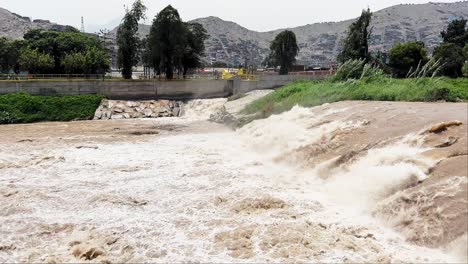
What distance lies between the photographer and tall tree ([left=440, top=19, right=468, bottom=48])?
213 ft

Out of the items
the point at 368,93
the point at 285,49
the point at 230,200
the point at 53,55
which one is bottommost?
the point at 230,200

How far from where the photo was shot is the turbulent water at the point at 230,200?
25.3 feet

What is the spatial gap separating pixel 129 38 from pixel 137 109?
957 centimetres

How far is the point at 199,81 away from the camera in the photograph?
36.3 metres

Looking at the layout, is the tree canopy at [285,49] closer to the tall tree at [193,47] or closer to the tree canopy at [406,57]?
the tree canopy at [406,57]

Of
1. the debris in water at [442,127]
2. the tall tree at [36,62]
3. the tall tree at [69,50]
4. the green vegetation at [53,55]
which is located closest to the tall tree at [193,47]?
the tall tree at [69,50]

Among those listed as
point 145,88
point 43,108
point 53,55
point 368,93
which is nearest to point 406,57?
point 145,88

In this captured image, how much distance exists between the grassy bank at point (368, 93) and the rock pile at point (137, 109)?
8.10 meters

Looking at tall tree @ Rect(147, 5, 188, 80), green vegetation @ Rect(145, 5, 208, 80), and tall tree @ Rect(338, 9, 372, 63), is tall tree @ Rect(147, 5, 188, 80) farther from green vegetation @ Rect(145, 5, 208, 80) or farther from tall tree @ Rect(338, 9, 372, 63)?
tall tree @ Rect(338, 9, 372, 63)

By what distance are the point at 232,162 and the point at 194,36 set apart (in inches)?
1153

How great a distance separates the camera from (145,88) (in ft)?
116

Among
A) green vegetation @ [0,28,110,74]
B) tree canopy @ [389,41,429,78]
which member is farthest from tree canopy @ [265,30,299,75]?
green vegetation @ [0,28,110,74]

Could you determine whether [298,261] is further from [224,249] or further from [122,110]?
[122,110]

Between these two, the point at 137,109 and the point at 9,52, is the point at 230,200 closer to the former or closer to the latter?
the point at 137,109
